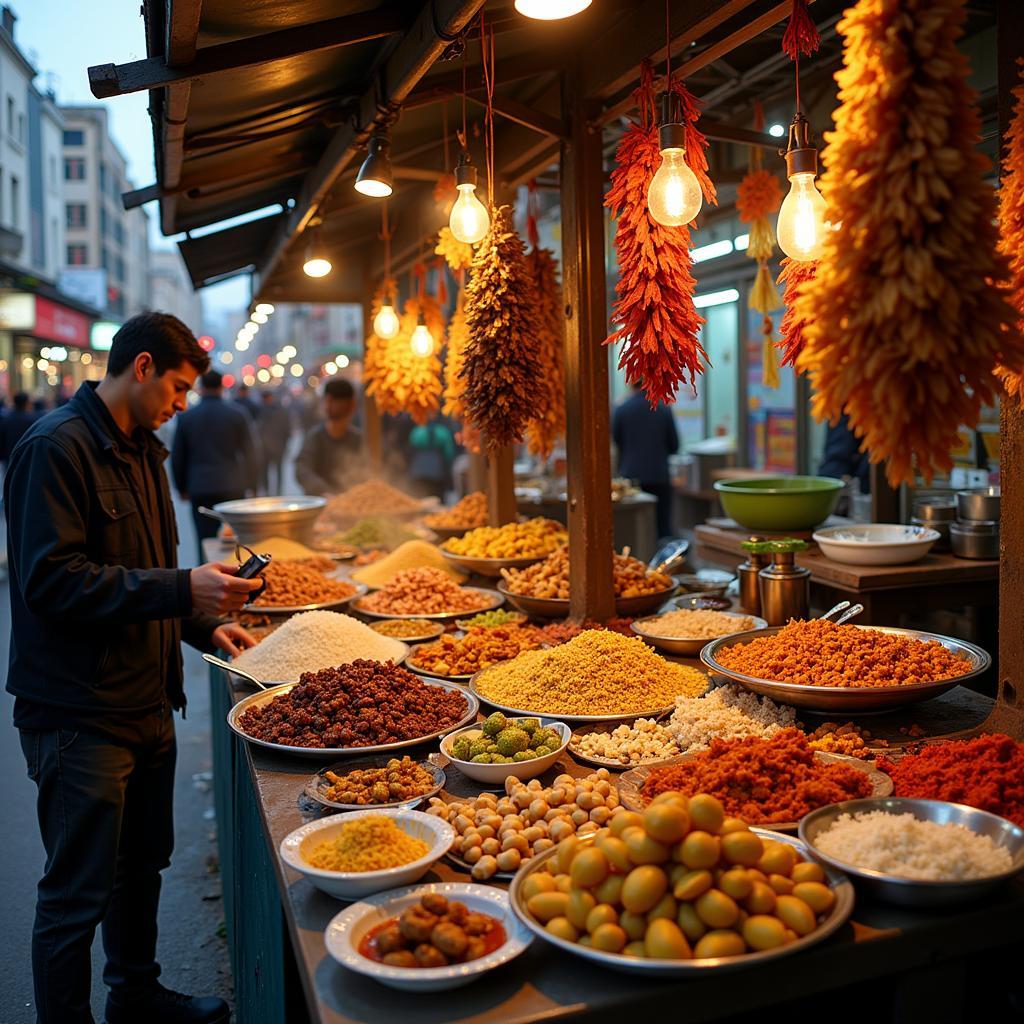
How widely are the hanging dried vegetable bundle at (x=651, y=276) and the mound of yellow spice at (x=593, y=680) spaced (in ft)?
2.76

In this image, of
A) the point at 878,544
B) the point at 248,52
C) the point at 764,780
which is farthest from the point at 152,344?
the point at 878,544

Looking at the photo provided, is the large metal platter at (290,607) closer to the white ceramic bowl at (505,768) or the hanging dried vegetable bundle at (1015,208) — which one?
the white ceramic bowl at (505,768)

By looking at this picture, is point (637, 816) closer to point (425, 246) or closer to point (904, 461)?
point (904, 461)

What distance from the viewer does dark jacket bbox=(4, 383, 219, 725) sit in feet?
8.74

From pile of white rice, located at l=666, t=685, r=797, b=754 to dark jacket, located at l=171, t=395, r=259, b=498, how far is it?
7.17 meters

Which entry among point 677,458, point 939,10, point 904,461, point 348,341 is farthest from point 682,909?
point 348,341

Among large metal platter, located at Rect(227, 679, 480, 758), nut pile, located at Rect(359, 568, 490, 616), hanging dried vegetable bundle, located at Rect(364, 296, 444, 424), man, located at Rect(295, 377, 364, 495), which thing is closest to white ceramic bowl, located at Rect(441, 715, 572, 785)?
large metal platter, located at Rect(227, 679, 480, 758)

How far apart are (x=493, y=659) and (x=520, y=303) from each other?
135cm

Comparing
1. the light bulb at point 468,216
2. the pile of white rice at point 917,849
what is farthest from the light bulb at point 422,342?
the pile of white rice at point 917,849

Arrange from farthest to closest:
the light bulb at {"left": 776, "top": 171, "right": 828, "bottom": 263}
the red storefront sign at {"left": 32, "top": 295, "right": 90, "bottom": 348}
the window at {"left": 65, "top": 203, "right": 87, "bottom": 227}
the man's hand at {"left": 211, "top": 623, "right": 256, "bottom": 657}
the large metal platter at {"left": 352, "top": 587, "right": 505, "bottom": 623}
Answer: the window at {"left": 65, "top": 203, "right": 87, "bottom": 227}, the red storefront sign at {"left": 32, "top": 295, "right": 90, "bottom": 348}, the large metal platter at {"left": 352, "top": 587, "right": 505, "bottom": 623}, the man's hand at {"left": 211, "top": 623, "right": 256, "bottom": 657}, the light bulb at {"left": 776, "top": 171, "right": 828, "bottom": 263}

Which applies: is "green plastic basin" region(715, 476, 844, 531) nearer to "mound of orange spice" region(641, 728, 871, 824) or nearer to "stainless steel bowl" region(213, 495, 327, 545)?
"stainless steel bowl" region(213, 495, 327, 545)

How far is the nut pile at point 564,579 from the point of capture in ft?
13.4

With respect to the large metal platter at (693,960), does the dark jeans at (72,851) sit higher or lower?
lower

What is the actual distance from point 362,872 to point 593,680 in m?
1.21
